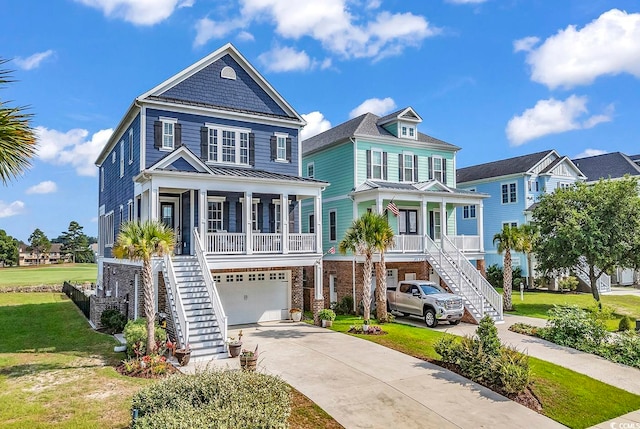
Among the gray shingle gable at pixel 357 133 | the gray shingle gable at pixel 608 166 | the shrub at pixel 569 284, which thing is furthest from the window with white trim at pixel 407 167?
the gray shingle gable at pixel 608 166

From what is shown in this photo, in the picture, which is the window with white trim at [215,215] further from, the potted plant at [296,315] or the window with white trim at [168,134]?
the potted plant at [296,315]

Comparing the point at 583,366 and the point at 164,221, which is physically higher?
the point at 164,221

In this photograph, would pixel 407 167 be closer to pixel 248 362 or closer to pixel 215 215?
pixel 215 215

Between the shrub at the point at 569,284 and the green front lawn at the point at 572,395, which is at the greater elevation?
the shrub at the point at 569,284

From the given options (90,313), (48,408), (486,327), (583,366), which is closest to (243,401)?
(48,408)

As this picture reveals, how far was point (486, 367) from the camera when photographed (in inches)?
487

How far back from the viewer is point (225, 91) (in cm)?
2220

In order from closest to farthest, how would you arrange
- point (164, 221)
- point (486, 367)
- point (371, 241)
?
point (486, 367) → point (371, 241) → point (164, 221)

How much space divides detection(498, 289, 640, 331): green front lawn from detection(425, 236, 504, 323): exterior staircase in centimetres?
312

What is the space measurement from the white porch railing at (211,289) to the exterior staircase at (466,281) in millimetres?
11453

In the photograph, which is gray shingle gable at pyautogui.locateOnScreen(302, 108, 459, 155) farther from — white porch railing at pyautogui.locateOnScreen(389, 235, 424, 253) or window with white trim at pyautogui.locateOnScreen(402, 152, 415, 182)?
white porch railing at pyautogui.locateOnScreen(389, 235, 424, 253)

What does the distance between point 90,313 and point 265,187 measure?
11.0 meters

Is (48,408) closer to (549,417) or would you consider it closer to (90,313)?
(549,417)

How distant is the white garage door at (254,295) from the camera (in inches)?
817
